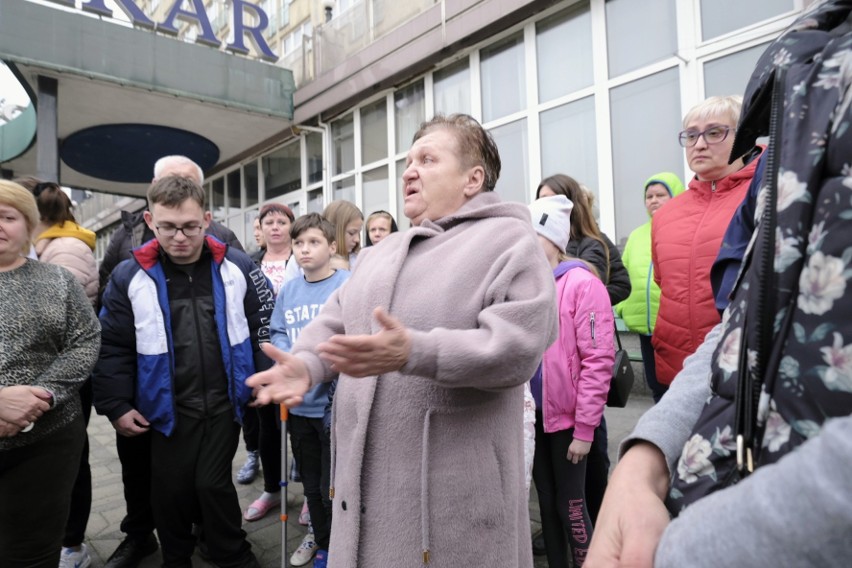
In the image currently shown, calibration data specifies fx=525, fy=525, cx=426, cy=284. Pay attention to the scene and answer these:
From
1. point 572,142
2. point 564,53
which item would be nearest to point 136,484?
point 572,142

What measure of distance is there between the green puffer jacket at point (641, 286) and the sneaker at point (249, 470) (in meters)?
3.19

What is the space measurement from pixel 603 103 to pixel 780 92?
7.03 meters

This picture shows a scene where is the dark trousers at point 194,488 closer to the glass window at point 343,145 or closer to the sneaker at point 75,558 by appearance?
the sneaker at point 75,558

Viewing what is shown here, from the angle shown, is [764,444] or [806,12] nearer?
[764,444]

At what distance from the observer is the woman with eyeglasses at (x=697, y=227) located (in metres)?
2.38

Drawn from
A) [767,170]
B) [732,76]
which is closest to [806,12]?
[767,170]

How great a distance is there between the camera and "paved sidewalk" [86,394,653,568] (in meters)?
3.18

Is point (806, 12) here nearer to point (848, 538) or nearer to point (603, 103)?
point (848, 538)


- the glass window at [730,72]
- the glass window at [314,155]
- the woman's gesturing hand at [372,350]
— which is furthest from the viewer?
the glass window at [314,155]

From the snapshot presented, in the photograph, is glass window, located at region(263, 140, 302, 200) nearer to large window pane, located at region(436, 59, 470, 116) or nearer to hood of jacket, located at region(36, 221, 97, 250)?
large window pane, located at region(436, 59, 470, 116)

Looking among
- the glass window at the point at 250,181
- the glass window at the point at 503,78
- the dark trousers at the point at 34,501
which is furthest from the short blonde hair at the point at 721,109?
the glass window at the point at 250,181

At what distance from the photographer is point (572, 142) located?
763 cm

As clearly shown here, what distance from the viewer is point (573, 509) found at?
8.39ft

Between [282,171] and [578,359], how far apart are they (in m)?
11.9
